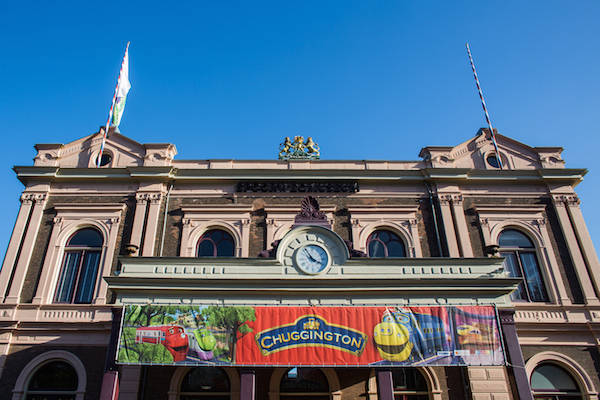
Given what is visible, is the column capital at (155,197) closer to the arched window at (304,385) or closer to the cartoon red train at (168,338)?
the cartoon red train at (168,338)

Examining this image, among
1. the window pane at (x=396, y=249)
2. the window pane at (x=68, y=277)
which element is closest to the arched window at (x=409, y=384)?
the window pane at (x=396, y=249)

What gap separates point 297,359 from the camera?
1227 centimetres

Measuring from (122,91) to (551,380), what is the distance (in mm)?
22482

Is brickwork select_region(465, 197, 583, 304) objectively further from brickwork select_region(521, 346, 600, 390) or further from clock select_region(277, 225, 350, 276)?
clock select_region(277, 225, 350, 276)

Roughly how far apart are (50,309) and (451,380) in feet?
47.1

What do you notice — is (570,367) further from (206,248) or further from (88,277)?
(88,277)

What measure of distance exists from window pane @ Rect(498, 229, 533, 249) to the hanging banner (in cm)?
631

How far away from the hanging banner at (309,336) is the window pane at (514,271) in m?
5.11

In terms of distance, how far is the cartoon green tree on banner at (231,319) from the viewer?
12.5 m

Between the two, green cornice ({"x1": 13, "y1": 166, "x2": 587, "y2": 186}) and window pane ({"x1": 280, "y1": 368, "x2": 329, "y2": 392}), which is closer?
window pane ({"x1": 280, "y1": 368, "x2": 329, "y2": 392})

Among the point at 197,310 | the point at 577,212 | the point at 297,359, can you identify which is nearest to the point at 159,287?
the point at 197,310

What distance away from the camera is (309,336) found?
1252 cm

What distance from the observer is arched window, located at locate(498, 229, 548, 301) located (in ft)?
56.7

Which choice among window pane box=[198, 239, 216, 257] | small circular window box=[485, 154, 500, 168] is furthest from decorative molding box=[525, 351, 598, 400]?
window pane box=[198, 239, 216, 257]
